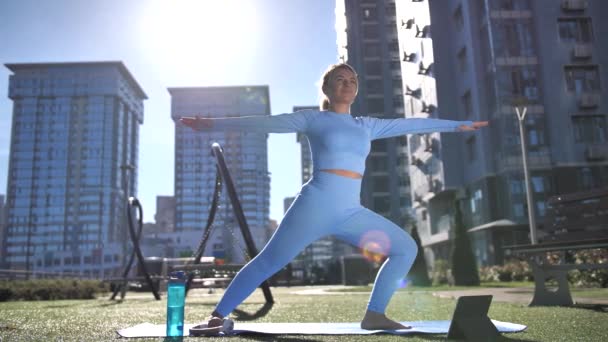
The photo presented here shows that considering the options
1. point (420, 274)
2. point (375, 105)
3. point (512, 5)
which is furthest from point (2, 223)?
point (512, 5)

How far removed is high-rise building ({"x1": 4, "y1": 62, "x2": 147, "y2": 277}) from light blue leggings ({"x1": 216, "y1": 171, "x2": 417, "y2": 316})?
13636cm

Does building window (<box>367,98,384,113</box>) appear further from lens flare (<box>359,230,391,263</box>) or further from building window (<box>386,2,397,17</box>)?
lens flare (<box>359,230,391,263</box>)

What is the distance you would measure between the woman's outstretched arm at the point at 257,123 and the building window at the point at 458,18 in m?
35.1

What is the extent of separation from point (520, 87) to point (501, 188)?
6219 mm

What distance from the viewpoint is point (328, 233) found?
4.11 m

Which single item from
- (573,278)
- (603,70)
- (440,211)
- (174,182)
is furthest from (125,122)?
(573,278)

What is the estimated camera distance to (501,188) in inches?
1256

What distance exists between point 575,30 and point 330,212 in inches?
1379

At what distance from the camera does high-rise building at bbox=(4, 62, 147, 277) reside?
134 metres

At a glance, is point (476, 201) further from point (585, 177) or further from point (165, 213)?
point (165, 213)

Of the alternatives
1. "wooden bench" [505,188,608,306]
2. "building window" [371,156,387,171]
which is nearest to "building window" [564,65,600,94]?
"wooden bench" [505,188,608,306]

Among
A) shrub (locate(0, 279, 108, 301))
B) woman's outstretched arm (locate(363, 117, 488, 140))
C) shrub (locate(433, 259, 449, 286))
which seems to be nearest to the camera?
woman's outstretched arm (locate(363, 117, 488, 140))

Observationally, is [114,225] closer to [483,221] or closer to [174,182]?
[174,182]

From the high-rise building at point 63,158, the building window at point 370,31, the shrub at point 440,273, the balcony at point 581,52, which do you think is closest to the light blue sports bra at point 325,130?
the shrub at point 440,273
